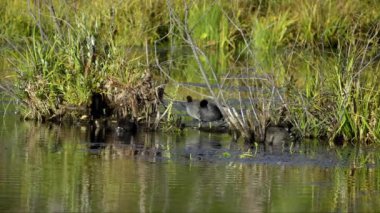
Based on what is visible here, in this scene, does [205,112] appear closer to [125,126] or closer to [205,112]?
[205,112]

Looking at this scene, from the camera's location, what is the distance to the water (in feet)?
28.5

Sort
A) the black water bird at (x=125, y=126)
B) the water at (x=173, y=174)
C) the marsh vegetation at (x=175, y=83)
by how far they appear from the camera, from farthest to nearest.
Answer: the black water bird at (x=125, y=126)
the marsh vegetation at (x=175, y=83)
the water at (x=173, y=174)

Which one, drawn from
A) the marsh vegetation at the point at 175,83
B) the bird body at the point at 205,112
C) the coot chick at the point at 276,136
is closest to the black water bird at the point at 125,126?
the marsh vegetation at the point at 175,83

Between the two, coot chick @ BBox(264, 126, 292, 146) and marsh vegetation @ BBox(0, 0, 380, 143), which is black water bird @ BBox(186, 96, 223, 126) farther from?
coot chick @ BBox(264, 126, 292, 146)

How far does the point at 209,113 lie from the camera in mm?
14219

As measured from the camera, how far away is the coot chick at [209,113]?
14188 mm

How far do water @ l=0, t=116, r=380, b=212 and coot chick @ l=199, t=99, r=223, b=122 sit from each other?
67 cm

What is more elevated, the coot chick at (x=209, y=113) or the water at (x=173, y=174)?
the coot chick at (x=209, y=113)

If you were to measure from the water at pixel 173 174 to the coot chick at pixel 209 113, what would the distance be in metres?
0.67

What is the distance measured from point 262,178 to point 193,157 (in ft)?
4.69

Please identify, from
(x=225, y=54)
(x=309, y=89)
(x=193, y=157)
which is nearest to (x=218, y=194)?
(x=193, y=157)

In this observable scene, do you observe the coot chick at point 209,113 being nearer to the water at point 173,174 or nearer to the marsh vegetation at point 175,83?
the marsh vegetation at point 175,83

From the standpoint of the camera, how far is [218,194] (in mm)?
9117

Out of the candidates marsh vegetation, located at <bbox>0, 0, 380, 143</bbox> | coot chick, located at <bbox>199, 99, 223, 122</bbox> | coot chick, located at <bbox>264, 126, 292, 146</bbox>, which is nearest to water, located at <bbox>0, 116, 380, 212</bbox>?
coot chick, located at <bbox>264, 126, 292, 146</bbox>
